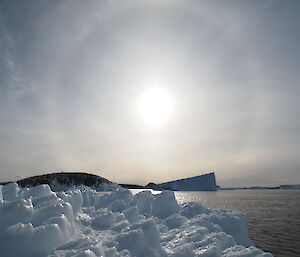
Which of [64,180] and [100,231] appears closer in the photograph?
[100,231]

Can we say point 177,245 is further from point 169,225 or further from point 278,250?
point 278,250

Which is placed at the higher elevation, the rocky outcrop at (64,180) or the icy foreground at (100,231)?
the rocky outcrop at (64,180)

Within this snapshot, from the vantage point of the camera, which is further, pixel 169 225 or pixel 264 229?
pixel 264 229

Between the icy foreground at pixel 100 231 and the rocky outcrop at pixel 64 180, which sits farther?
the rocky outcrop at pixel 64 180

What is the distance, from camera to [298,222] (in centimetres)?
2986

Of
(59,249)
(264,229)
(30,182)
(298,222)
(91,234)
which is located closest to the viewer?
(59,249)

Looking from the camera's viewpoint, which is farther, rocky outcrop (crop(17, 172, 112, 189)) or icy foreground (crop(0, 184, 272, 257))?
rocky outcrop (crop(17, 172, 112, 189))

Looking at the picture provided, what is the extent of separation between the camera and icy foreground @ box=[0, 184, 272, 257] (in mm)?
6984

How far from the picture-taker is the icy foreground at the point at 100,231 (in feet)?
22.9

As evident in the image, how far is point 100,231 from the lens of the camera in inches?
387

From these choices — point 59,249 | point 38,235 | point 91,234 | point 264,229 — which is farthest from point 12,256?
point 264,229

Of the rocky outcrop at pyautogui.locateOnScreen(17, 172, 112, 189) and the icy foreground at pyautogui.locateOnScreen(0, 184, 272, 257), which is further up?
the rocky outcrop at pyautogui.locateOnScreen(17, 172, 112, 189)

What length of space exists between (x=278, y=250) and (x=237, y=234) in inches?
238

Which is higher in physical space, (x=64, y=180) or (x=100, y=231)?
(x=64, y=180)
